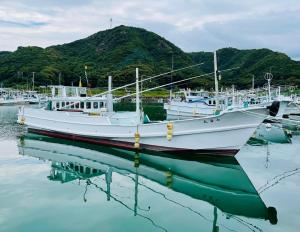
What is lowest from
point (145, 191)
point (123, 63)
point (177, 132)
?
point (145, 191)

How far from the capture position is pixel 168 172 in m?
17.8

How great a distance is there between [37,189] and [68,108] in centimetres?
1236

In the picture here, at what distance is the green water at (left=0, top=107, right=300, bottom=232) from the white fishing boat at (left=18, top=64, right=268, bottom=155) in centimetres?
78

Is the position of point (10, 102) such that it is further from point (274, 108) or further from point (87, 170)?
point (274, 108)

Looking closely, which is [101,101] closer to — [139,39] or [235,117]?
[235,117]

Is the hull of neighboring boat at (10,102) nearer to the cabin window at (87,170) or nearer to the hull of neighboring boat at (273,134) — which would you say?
the hull of neighboring boat at (273,134)

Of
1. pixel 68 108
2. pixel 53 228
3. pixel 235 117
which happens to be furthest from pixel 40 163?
pixel 235 117

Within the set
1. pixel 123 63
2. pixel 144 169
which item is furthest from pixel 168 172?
pixel 123 63

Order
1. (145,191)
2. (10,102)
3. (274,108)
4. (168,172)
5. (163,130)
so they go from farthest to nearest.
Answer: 1. (10,102)
2. (163,130)
3. (274,108)
4. (168,172)
5. (145,191)

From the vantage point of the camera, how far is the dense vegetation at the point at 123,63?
11281 cm

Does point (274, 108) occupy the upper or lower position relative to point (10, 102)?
lower

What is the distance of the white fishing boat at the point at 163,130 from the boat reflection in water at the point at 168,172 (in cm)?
66

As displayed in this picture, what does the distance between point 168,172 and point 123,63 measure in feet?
440

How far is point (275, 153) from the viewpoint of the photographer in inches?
878
